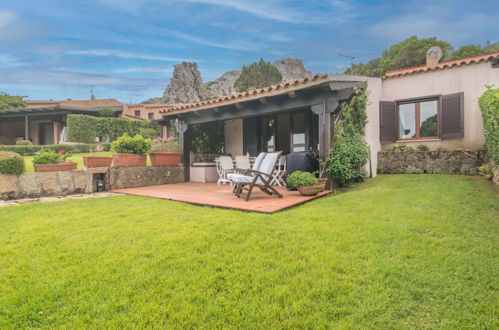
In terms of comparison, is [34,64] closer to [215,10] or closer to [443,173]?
[215,10]

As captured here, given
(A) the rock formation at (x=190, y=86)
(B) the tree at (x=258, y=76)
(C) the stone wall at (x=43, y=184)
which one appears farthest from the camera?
(A) the rock formation at (x=190, y=86)

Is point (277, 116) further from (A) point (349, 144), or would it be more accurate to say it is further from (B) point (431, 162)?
(B) point (431, 162)

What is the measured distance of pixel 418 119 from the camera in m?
9.14

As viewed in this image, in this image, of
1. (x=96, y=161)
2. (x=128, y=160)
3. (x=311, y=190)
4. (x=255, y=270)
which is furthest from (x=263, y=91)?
(x=255, y=270)

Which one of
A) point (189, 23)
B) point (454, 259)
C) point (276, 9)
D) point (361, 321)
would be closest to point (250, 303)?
point (361, 321)

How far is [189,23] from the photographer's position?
23297mm

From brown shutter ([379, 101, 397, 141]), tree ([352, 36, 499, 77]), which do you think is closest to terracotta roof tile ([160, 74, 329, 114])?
brown shutter ([379, 101, 397, 141])

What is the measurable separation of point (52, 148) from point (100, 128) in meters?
3.87

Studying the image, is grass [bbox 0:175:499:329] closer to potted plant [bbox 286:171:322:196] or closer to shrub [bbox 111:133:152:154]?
potted plant [bbox 286:171:322:196]

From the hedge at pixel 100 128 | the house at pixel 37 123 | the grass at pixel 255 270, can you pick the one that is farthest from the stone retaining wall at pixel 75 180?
A: the house at pixel 37 123

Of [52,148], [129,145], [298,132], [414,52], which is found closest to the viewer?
[129,145]

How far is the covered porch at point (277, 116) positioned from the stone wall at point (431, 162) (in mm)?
2331

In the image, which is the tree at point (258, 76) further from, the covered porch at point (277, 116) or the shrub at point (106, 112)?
the covered porch at point (277, 116)

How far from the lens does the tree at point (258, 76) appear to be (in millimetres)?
32469
